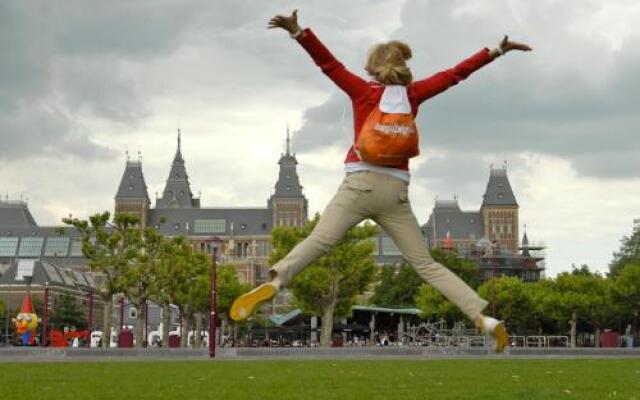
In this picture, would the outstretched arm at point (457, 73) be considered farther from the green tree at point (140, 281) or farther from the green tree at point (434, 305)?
the green tree at point (434, 305)

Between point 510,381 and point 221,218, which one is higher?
point 221,218

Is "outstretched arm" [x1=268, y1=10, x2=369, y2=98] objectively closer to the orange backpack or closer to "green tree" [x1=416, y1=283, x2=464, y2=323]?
the orange backpack

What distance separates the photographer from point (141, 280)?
5806cm

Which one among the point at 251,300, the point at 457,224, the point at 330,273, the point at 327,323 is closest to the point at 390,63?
the point at 251,300

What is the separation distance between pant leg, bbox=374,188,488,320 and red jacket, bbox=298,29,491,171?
37cm

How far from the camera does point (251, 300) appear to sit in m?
8.16

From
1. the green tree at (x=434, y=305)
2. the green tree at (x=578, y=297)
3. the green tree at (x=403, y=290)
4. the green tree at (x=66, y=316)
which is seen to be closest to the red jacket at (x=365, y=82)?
the green tree at (x=578, y=297)

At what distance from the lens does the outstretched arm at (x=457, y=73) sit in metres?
8.82

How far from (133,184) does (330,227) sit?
186533 millimetres

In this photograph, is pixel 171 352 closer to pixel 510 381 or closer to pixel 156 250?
pixel 510 381

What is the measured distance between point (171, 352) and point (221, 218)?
526ft

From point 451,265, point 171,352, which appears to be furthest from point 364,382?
point 451,265

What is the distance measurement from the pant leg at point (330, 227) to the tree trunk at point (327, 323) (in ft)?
179

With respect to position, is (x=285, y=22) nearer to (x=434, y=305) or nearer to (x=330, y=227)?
(x=330, y=227)
